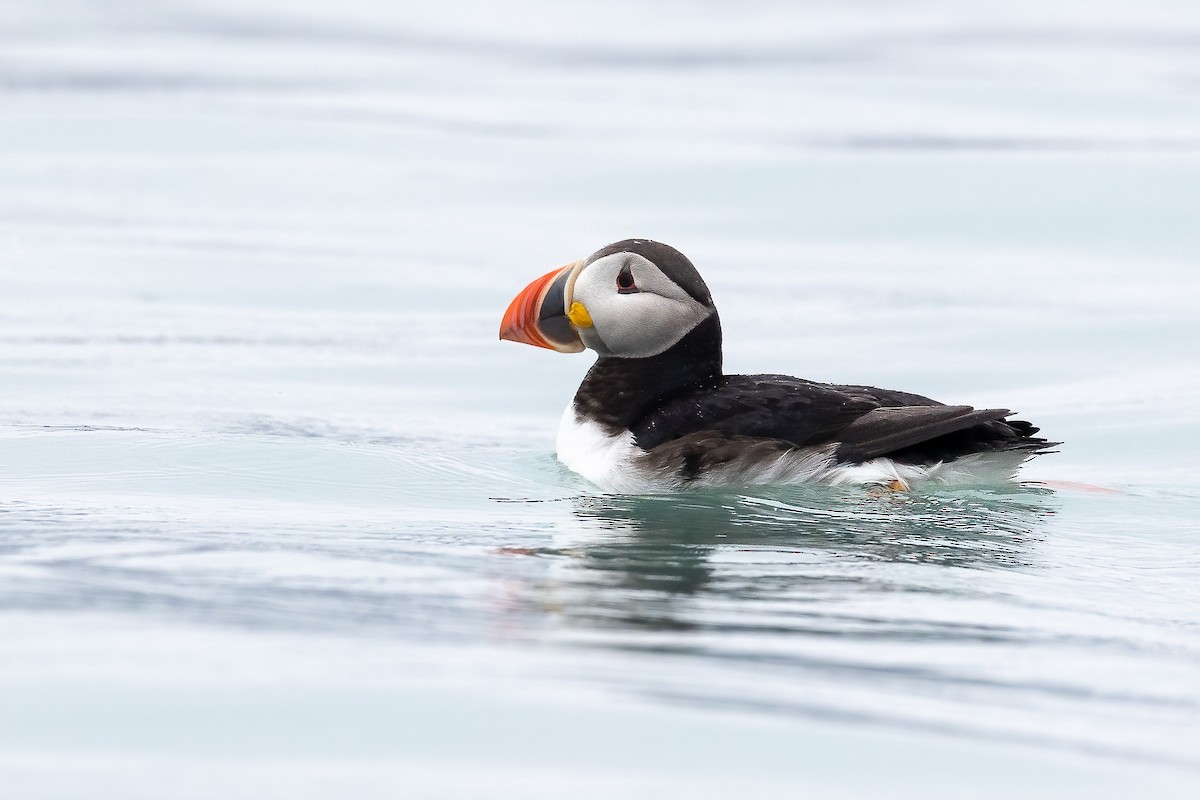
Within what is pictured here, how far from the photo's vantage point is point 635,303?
22.1ft

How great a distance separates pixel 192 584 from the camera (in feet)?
15.3

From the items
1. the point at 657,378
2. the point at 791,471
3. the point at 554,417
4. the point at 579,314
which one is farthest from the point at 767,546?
the point at 554,417

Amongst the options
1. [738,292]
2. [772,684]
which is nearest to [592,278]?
[772,684]

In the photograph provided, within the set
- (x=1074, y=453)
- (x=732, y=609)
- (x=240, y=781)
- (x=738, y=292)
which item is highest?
(x=738, y=292)

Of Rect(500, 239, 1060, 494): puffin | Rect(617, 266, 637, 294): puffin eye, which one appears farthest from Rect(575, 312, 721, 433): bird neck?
Rect(617, 266, 637, 294): puffin eye

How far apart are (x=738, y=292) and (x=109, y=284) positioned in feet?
12.6

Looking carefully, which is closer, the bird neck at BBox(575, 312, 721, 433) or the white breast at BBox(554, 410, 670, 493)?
the white breast at BBox(554, 410, 670, 493)

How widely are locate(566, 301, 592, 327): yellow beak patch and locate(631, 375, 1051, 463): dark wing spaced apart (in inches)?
18.6

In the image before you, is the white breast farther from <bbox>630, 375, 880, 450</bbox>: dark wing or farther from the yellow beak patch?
the yellow beak patch

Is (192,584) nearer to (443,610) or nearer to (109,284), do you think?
(443,610)

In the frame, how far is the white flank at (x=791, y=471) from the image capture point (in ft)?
20.8

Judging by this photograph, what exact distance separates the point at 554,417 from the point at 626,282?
2228 millimetres

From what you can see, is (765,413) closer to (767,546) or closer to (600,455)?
(600,455)

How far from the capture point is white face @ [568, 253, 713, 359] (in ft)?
22.0
